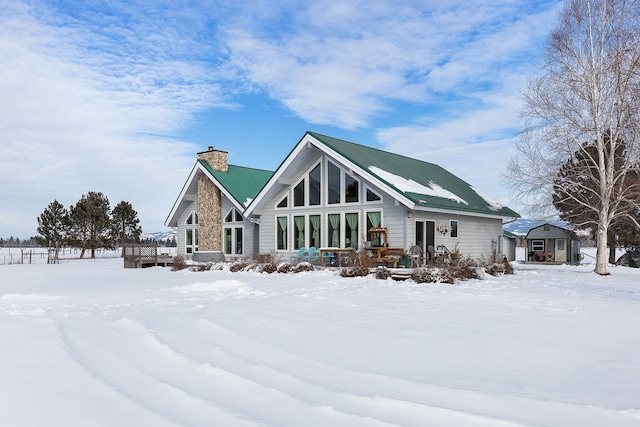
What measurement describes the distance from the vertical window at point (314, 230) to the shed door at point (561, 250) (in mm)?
17021

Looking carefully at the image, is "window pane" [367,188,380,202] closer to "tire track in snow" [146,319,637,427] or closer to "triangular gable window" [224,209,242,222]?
"triangular gable window" [224,209,242,222]

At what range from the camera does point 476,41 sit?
54.1 ft

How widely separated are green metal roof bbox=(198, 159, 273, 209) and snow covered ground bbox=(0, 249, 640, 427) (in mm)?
14095

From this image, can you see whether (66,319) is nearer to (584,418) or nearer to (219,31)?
(584,418)

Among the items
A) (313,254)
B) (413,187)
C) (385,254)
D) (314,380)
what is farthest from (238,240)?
(314,380)

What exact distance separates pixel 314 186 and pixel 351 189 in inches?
75.0

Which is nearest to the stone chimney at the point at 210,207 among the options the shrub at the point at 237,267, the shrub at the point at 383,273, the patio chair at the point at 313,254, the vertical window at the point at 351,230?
the shrub at the point at 237,267

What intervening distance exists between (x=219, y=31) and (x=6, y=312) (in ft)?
32.5

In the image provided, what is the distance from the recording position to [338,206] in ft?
66.8

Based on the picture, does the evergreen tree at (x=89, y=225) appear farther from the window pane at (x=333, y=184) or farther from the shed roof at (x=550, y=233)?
the shed roof at (x=550, y=233)

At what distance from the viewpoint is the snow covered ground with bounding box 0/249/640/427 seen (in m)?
4.10

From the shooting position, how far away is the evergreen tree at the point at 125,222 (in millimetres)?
47500

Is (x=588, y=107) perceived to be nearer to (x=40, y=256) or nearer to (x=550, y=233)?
(x=550, y=233)

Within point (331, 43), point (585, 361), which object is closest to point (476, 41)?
point (331, 43)
